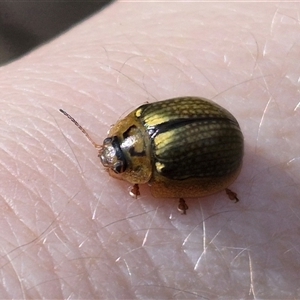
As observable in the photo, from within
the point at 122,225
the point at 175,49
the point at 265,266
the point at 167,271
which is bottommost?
the point at 265,266

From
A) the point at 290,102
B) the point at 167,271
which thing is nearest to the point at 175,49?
the point at 290,102

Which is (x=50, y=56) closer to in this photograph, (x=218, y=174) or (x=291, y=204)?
(x=218, y=174)

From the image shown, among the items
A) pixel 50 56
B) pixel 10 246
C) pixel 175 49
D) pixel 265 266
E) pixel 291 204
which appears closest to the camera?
pixel 10 246

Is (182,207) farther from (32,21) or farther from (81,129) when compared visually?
(32,21)

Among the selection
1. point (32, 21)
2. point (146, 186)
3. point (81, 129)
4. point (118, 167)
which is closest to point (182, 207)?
point (146, 186)

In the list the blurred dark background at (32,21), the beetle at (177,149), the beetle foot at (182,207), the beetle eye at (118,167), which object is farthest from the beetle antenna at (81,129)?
the blurred dark background at (32,21)

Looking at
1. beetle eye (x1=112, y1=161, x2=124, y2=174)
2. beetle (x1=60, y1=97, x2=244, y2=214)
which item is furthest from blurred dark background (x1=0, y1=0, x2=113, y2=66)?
beetle eye (x1=112, y1=161, x2=124, y2=174)
